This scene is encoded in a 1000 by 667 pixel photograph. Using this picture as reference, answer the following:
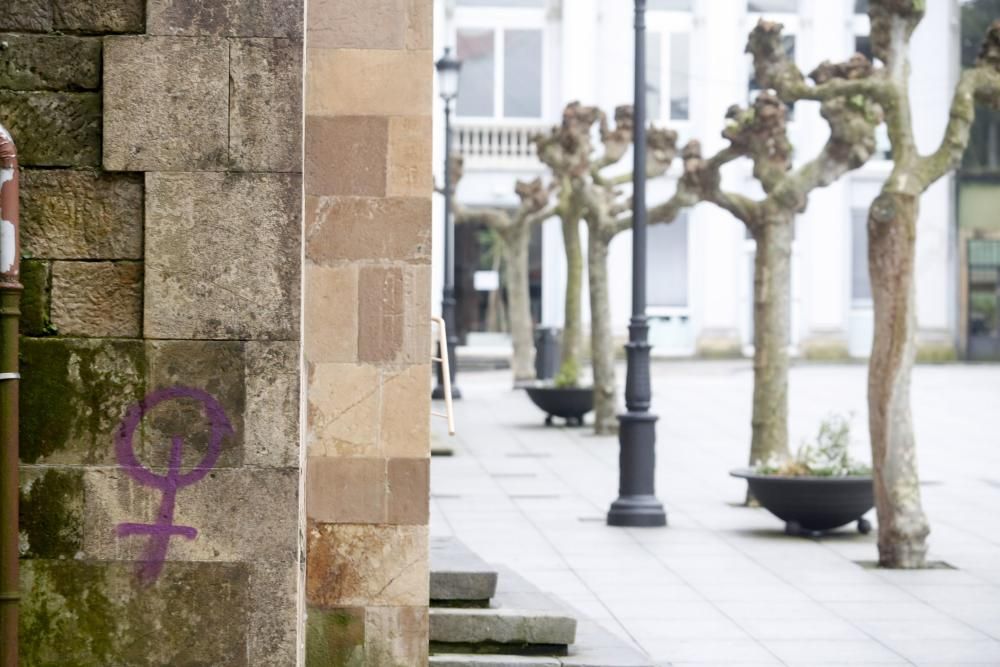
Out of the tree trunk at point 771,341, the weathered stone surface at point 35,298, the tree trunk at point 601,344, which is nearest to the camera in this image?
the weathered stone surface at point 35,298

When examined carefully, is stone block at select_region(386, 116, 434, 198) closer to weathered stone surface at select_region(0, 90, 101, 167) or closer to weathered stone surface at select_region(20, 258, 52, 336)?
weathered stone surface at select_region(0, 90, 101, 167)

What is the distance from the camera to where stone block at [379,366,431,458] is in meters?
8.33

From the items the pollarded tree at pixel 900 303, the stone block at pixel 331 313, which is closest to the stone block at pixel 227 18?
the stone block at pixel 331 313

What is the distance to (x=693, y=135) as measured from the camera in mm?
48062

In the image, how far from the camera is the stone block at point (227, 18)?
273 inches

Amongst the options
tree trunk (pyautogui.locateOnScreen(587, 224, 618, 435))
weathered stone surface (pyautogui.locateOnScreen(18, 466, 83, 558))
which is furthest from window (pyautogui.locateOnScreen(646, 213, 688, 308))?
weathered stone surface (pyautogui.locateOnScreen(18, 466, 83, 558))

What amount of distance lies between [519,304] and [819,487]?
21.5 metres

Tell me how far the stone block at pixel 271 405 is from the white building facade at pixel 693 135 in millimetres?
39155

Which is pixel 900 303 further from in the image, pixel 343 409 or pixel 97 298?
pixel 97 298

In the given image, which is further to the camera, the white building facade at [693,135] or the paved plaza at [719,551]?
the white building facade at [693,135]

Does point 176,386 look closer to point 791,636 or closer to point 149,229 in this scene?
point 149,229

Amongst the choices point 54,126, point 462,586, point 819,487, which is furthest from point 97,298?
point 819,487

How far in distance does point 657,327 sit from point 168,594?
4105cm

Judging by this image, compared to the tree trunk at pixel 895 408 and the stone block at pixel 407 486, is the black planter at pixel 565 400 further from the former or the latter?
the stone block at pixel 407 486
